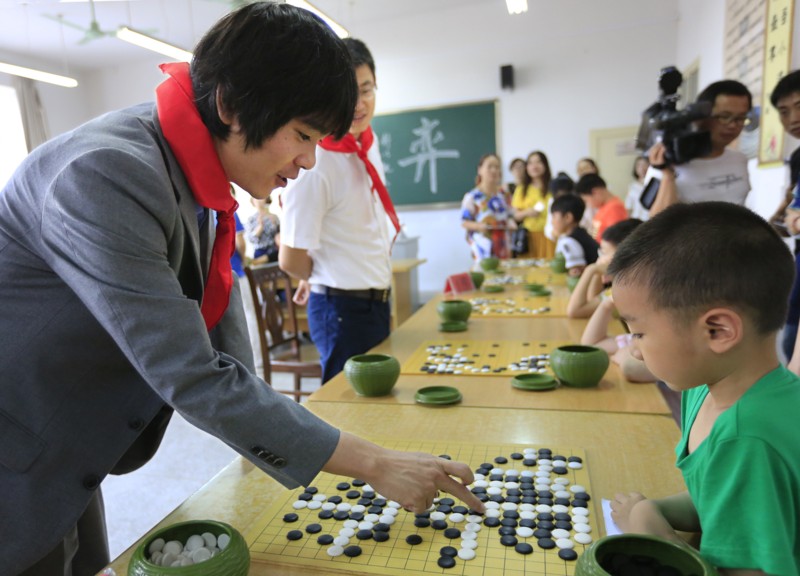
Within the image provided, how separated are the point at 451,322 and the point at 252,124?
1361mm

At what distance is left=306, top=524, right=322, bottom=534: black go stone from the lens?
0.81 metres

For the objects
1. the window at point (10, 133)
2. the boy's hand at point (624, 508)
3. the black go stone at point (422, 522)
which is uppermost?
the window at point (10, 133)

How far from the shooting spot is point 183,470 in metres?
2.82

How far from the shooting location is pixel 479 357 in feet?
5.51

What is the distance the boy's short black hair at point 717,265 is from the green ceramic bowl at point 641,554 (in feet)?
0.87

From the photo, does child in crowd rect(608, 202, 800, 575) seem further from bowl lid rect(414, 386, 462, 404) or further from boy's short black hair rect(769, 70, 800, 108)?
boy's short black hair rect(769, 70, 800, 108)

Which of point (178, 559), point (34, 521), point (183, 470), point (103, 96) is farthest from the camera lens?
point (103, 96)

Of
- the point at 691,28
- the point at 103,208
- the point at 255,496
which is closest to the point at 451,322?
the point at 255,496

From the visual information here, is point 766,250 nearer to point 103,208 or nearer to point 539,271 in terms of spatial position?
point 103,208

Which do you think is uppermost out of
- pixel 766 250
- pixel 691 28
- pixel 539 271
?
pixel 691 28

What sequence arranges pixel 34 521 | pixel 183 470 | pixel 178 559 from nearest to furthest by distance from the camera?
1. pixel 178 559
2. pixel 34 521
3. pixel 183 470

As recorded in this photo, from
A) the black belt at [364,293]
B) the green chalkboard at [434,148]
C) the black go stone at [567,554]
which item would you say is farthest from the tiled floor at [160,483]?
the green chalkboard at [434,148]

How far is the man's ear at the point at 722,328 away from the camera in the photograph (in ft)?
2.27

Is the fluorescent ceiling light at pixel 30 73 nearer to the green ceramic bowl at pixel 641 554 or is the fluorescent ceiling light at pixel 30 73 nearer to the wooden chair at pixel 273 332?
the wooden chair at pixel 273 332
